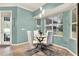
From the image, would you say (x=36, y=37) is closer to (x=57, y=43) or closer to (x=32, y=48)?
(x=32, y=48)

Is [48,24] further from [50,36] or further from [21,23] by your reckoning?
[21,23]

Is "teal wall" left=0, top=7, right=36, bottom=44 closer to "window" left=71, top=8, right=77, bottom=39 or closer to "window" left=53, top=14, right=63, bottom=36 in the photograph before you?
"window" left=53, top=14, right=63, bottom=36

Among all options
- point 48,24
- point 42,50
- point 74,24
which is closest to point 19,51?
point 42,50

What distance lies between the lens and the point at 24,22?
289cm

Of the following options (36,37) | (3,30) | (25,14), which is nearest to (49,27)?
(36,37)

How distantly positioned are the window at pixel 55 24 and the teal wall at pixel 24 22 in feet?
1.05

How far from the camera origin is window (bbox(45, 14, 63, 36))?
9.34 ft

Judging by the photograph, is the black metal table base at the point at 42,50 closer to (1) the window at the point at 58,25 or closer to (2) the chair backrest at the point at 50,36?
(2) the chair backrest at the point at 50,36

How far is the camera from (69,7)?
8.98 feet

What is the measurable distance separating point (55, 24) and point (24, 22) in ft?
2.31

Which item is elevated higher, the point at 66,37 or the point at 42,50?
the point at 66,37

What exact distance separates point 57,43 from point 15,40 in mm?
952

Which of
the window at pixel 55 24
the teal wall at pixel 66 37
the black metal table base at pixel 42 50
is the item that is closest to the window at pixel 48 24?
the window at pixel 55 24

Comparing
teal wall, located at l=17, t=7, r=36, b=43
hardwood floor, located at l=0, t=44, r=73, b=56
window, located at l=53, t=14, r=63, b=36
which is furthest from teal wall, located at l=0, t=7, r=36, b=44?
window, located at l=53, t=14, r=63, b=36
